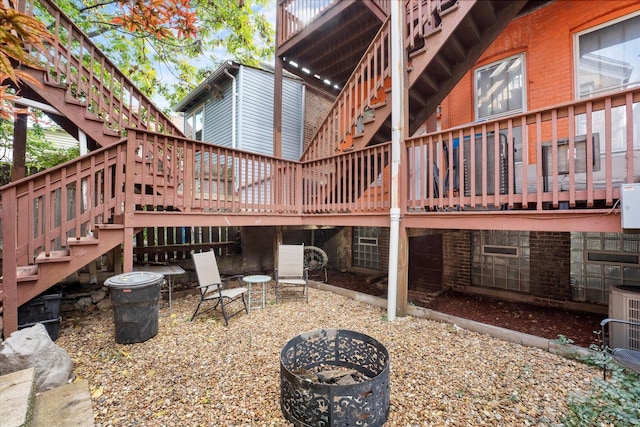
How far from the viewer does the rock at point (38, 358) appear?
2.56 meters

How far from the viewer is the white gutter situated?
437cm

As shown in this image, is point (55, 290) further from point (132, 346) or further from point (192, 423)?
point (192, 423)

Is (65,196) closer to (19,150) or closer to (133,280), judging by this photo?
(133,280)

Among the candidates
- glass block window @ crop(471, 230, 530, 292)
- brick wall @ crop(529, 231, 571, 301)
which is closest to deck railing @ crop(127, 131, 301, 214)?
glass block window @ crop(471, 230, 530, 292)

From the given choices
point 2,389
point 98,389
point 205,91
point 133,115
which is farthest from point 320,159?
point 205,91

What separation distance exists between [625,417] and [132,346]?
15.7ft

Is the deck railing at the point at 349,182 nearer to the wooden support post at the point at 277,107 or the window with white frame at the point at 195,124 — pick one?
the wooden support post at the point at 277,107

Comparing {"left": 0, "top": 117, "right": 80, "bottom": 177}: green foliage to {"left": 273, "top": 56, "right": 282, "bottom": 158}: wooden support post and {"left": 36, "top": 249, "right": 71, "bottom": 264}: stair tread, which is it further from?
{"left": 273, "top": 56, "right": 282, "bottom": 158}: wooden support post

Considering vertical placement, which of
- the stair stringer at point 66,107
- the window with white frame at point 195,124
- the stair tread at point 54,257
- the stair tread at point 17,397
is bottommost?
the stair tread at point 17,397

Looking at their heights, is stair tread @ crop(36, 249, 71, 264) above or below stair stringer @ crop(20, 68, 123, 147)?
below

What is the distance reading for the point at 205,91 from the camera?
9852 millimetres

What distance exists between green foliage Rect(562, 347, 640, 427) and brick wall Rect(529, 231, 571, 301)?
288 centimetres

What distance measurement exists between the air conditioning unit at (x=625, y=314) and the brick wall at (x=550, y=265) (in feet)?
5.94

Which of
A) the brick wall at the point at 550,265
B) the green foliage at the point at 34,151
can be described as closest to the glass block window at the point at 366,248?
the brick wall at the point at 550,265
